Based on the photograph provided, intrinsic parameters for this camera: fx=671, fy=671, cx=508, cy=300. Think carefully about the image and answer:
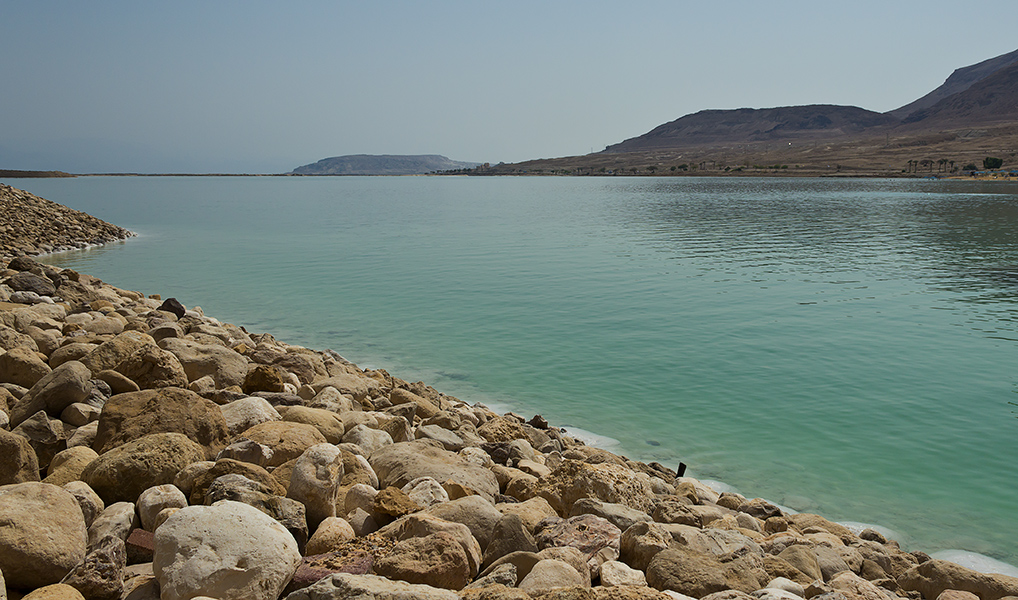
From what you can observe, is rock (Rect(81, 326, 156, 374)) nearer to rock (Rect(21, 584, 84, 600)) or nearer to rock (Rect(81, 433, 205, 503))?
rock (Rect(81, 433, 205, 503))

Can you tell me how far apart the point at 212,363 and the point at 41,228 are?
32.2m

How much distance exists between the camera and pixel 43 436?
19.1 feet

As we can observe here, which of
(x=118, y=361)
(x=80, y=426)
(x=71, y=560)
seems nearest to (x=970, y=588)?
(x=71, y=560)

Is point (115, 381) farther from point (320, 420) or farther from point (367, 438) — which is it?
point (367, 438)

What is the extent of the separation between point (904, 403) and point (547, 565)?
10.8m

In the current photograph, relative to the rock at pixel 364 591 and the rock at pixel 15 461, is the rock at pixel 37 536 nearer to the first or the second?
the rock at pixel 15 461

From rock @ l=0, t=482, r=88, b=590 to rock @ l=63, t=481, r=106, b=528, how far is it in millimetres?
236

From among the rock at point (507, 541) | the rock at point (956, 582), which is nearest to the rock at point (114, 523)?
the rock at point (507, 541)

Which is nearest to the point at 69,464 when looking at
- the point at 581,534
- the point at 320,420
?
the point at 320,420

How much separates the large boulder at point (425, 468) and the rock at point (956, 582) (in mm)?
3831

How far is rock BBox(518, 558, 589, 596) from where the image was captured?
4.15 meters

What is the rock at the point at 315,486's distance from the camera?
16.4 ft

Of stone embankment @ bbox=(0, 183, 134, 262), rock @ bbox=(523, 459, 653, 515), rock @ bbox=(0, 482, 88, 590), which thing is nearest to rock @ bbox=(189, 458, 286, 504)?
rock @ bbox=(0, 482, 88, 590)

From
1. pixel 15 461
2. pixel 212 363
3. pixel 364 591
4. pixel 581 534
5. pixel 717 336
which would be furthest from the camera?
pixel 717 336
